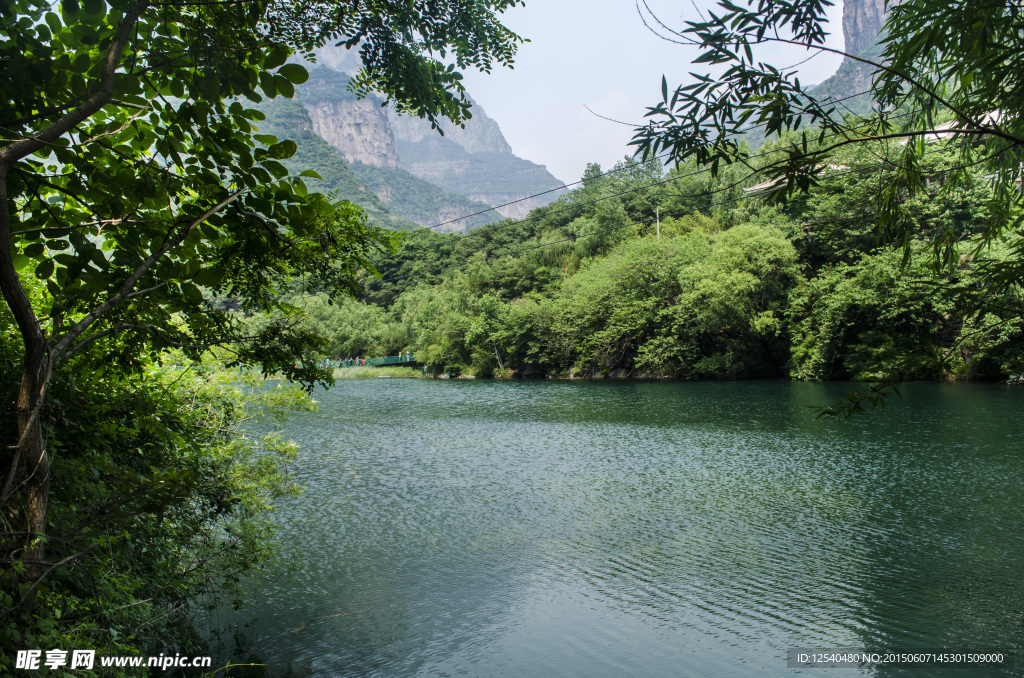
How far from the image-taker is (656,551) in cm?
762

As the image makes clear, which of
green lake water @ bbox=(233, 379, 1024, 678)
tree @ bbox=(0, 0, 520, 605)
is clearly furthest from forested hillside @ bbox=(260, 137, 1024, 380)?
tree @ bbox=(0, 0, 520, 605)

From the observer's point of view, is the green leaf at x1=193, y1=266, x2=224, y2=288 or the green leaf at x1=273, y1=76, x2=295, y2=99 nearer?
the green leaf at x1=273, y1=76, x2=295, y2=99

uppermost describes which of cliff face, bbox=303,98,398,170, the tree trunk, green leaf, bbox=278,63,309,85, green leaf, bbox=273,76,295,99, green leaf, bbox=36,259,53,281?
cliff face, bbox=303,98,398,170

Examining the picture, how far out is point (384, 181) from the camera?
184125 millimetres

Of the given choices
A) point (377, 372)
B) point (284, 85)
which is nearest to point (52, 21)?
point (284, 85)

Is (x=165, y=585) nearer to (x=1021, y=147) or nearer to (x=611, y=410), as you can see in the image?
(x=1021, y=147)

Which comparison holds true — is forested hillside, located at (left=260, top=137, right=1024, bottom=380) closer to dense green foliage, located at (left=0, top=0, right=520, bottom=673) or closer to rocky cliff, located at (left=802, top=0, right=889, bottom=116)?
dense green foliage, located at (left=0, top=0, right=520, bottom=673)

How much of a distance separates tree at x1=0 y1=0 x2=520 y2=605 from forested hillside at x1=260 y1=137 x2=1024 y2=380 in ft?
39.2

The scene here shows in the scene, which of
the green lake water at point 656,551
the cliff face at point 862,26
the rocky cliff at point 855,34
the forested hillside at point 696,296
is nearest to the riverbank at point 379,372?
the forested hillside at point 696,296

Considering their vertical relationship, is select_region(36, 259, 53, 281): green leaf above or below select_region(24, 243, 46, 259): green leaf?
below

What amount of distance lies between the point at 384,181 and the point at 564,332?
6273 inches

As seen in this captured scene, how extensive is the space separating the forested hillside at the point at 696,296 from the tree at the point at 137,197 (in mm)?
11943

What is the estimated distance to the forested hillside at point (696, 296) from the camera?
77.8 feet

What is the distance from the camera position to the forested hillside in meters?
23.7
